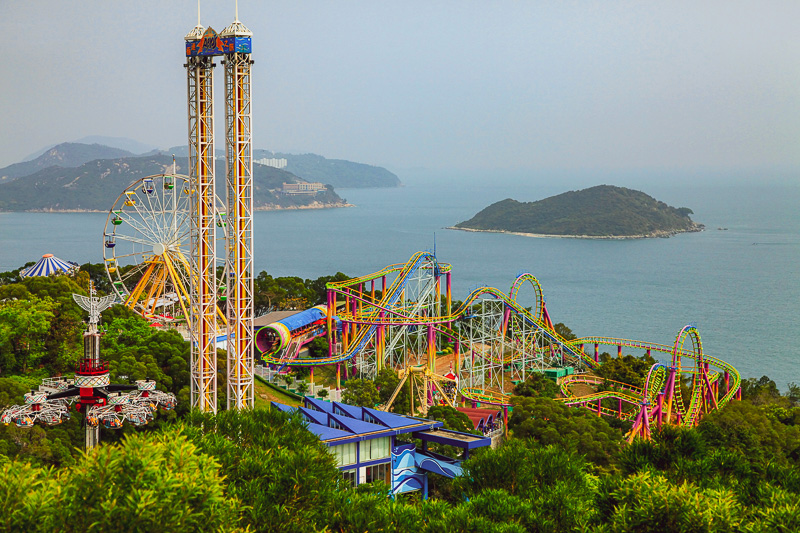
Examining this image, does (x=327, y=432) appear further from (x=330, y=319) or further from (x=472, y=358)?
(x=472, y=358)

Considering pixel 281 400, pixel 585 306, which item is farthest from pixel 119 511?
pixel 585 306

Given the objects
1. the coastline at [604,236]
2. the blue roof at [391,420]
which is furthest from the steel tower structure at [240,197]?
the coastline at [604,236]

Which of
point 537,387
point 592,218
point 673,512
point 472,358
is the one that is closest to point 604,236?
point 592,218

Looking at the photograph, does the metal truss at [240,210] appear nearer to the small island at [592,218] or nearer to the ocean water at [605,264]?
the ocean water at [605,264]

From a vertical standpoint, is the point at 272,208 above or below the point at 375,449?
above

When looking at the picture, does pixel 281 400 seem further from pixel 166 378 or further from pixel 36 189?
pixel 36 189

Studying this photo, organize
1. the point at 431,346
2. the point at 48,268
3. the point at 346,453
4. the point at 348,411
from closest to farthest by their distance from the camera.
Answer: the point at 346,453, the point at 348,411, the point at 431,346, the point at 48,268
